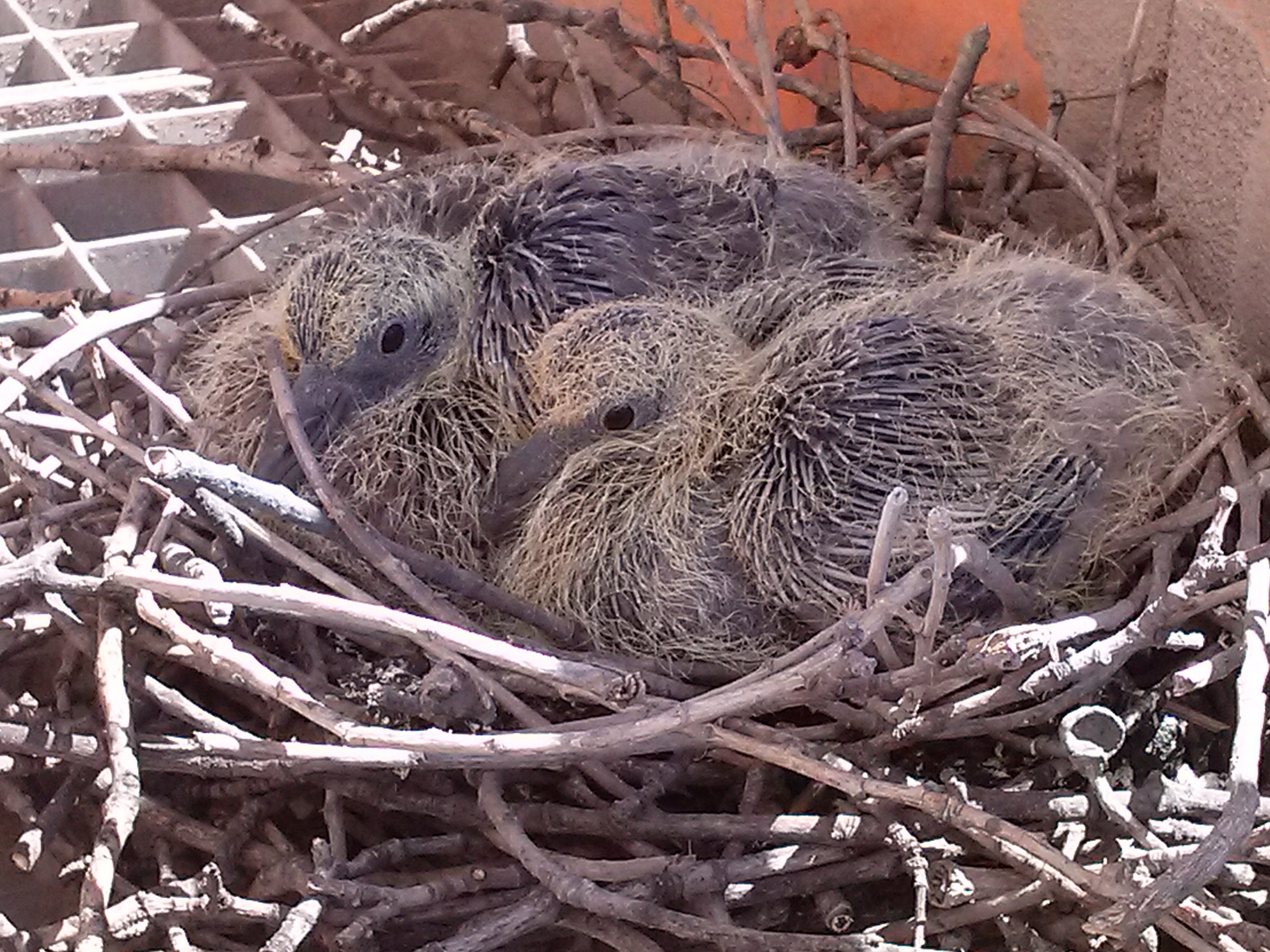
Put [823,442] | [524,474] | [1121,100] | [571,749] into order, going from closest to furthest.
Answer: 1. [571,749]
2. [823,442]
3. [524,474]
4. [1121,100]

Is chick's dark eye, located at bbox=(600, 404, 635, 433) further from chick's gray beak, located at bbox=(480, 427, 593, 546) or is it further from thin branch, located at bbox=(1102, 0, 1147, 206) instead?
thin branch, located at bbox=(1102, 0, 1147, 206)

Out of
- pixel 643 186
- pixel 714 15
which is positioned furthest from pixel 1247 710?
pixel 714 15

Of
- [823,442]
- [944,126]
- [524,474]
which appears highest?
[944,126]

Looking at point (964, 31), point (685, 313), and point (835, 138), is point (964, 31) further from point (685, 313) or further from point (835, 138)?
point (685, 313)

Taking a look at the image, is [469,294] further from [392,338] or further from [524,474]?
[524,474]

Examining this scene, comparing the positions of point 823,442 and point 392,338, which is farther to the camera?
point 392,338

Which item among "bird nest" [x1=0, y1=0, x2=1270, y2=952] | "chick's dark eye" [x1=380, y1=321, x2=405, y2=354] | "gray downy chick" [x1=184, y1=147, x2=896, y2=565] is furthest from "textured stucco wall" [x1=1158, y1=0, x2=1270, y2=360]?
"chick's dark eye" [x1=380, y1=321, x2=405, y2=354]

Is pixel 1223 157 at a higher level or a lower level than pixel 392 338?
higher

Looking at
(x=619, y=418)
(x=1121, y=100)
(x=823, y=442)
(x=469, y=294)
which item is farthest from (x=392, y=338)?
(x=1121, y=100)
